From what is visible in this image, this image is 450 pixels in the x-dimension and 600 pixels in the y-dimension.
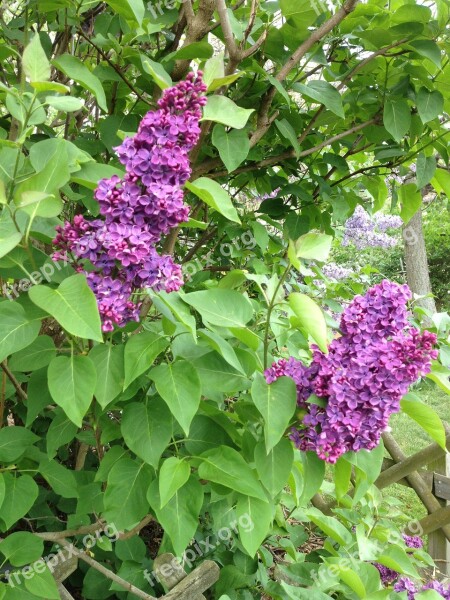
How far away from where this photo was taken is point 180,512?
113cm

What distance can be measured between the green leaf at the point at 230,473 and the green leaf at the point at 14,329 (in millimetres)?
395

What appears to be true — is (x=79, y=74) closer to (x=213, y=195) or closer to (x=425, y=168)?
(x=213, y=195)

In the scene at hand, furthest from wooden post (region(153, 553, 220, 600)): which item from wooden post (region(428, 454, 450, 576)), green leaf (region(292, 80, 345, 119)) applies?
wooden post (region(428, 454, 450, 576))

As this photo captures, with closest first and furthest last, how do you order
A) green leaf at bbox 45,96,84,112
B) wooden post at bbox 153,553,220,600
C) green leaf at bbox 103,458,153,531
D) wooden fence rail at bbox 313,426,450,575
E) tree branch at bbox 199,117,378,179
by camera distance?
1. green leaf at bbox 45,96,84,112
2. green leaf at bbox 103,458,153,531
3. wooden post at bbox 153,553,220,600
4. tree branch at bbox 199,117,378,179
5. wooden fence rail at bbox 313,426,450,575

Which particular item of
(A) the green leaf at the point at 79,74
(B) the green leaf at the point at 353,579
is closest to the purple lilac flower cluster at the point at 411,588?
(B) the green leaf at the point at 353,579

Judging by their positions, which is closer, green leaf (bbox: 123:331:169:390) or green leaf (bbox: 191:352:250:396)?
green leaf (bbox: 123:331:169:390)

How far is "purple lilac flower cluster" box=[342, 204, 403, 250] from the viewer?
599 centimetres

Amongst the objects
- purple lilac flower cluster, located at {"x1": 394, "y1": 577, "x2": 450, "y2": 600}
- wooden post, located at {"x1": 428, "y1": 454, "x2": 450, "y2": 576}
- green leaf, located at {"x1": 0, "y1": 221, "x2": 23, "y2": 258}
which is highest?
green leaf, located at {"x1": 0, "y1": 221, "x2": 23, "y2": 258}

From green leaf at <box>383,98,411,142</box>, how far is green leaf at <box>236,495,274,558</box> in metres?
1.02

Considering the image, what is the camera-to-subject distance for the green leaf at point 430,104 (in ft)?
5.06

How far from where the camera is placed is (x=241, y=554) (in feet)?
6.18

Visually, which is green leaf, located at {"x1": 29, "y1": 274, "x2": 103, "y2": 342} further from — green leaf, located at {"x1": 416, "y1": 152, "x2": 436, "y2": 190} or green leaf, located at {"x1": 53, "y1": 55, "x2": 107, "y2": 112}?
green leaf, located at {"x1": 416, "y1": 152, "x2": 436, "y2": 190}

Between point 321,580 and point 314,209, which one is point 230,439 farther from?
point 314,209

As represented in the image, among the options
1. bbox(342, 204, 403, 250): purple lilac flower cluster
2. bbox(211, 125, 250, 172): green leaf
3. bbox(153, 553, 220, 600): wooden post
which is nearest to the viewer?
bbox(211, 125, 250, 172): green leaf
